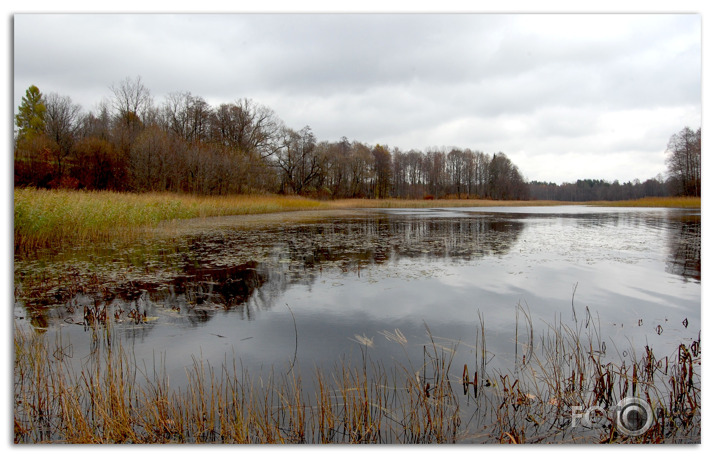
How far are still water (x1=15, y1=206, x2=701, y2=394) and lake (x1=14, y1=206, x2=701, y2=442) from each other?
20mm

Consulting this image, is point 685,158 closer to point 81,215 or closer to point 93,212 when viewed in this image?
point 81,215

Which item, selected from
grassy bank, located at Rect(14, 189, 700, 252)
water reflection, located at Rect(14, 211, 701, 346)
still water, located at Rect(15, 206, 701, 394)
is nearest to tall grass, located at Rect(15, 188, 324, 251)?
grassy bank, located at Rect(14, 189, 700, 252)

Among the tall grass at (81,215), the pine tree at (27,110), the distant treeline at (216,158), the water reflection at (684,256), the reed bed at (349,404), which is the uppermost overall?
the distant treeline at (216,158)

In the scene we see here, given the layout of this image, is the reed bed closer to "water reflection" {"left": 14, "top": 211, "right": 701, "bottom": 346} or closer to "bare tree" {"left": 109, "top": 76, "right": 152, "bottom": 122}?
"water reflection" {"left": 14, "top": 211, "right": 701, "bottom": 346}

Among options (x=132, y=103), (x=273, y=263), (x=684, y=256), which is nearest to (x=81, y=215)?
(x=273, y=263)

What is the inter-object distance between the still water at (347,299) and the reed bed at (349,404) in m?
0.25

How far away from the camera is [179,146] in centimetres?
2325

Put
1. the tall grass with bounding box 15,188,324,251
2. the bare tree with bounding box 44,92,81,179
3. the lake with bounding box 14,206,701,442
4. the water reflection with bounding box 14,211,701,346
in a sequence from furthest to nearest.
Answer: the bare tree with bounding box 44,92,81,179
the tall grass with bounding box 15,188,324,251
the water reflection with bounding box 14,211,701,346
the lake with bounding box 14,206,701,442

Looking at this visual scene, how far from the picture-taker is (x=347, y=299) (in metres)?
4.97

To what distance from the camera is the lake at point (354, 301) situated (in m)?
3.33

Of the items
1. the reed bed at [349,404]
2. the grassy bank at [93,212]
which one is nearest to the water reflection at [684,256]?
the grassy bank at [93,212]

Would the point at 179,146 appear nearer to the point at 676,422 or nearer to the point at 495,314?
the point at 495,314

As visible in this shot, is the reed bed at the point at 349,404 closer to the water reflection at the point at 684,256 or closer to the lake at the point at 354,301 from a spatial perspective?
the lake at the point at 354,301

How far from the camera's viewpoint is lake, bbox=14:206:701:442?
131 inches
